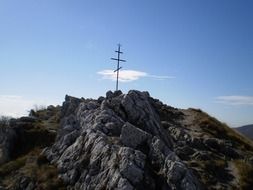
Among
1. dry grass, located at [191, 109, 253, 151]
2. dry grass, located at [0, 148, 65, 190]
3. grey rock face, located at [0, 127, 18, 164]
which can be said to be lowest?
dry grass, located at [0, 148, 65, 190]

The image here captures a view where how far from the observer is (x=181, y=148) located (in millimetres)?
35219

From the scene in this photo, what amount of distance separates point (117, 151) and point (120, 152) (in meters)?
0.46

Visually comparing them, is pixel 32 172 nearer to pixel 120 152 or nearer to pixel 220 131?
pixel 120 152

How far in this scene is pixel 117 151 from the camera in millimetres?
26828

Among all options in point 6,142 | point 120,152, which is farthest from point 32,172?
point 6,142

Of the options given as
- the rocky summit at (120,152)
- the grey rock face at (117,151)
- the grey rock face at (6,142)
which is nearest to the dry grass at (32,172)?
the rocky summit at (120,152)

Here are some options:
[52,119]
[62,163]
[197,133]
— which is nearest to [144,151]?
[62,163]

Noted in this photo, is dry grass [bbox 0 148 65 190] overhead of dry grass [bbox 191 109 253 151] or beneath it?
beneath

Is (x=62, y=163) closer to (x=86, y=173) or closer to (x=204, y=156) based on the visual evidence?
(x=86, y=173)

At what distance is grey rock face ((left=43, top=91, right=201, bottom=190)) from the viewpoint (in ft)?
81.5

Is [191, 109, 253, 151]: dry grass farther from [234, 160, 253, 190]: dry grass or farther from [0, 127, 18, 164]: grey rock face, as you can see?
[0, 127, 18, 164]: grey rock face

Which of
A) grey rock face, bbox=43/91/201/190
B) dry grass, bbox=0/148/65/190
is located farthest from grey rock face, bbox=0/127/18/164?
grey rock face, bbox=43/91/201/190

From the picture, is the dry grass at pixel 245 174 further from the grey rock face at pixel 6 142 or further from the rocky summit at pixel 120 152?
the grey rock face at pixel 6 142

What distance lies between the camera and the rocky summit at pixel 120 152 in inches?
1000
